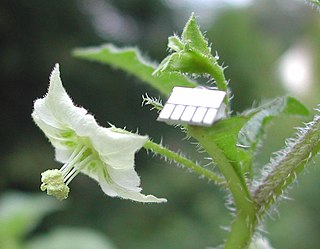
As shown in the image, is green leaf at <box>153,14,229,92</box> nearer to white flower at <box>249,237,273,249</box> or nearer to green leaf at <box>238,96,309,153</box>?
green leaf at <box>238,96,309,153</box>

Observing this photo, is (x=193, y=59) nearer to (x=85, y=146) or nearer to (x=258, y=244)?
(x=85, y=146)

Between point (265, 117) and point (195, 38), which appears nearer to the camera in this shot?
point (195, 38)

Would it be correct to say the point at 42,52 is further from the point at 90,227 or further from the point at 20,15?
the point at 90,227

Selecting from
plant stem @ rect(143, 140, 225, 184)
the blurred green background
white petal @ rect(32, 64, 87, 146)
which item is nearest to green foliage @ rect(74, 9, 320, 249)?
plant stem @ rect(143, 140, 225, 184)

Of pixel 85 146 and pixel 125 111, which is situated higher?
pixel 85 146

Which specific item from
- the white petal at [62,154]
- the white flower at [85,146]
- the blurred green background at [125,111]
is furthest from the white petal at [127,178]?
the blurred green background at [125,111]

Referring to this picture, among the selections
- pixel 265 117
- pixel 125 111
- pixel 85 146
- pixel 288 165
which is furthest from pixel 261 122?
pixel 125 111
